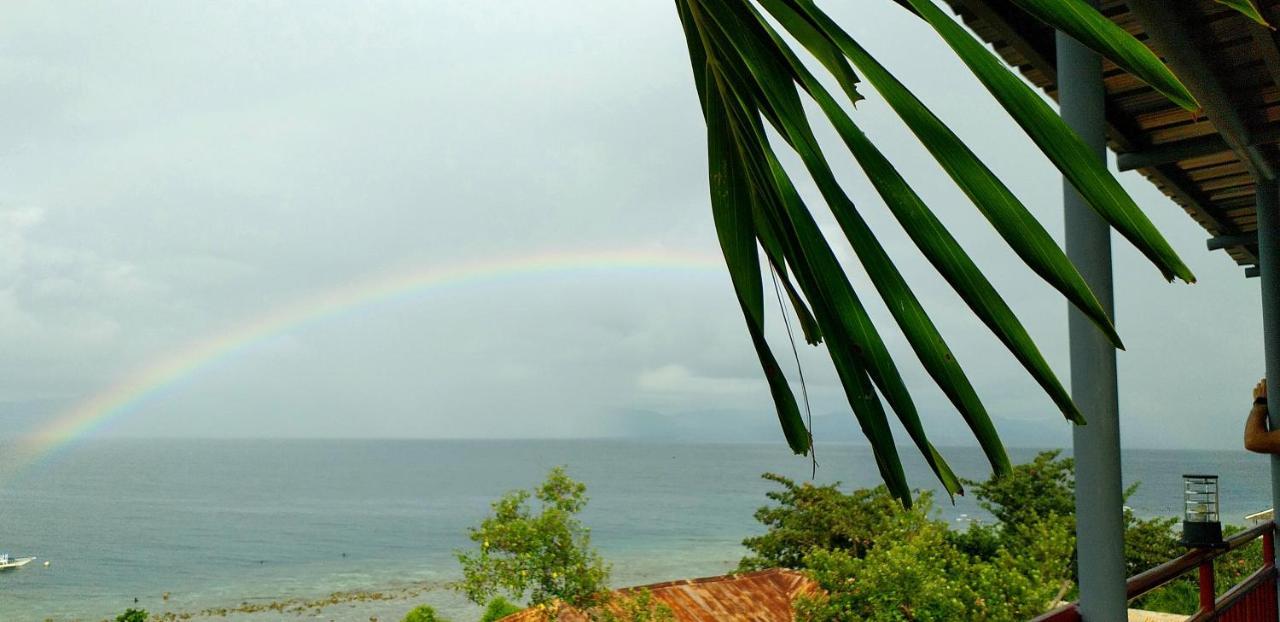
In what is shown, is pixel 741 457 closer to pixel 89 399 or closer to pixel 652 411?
pixel 652 411

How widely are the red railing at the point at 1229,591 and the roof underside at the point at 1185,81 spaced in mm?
1080

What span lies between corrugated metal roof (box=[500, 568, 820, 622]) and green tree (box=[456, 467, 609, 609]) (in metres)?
2.12

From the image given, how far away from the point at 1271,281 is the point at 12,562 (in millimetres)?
54931

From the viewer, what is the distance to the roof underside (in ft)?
6.15

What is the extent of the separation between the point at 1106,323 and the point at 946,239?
0.06 metres

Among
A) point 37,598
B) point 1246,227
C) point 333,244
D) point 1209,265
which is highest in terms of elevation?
point 333,244

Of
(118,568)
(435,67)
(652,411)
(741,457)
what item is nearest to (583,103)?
(435,67)

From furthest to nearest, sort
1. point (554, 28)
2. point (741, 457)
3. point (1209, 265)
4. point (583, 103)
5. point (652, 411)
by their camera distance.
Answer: point (652, 411)
point (741, 457)
point (583, 103)
point (554, 28)
point (1209, 265)

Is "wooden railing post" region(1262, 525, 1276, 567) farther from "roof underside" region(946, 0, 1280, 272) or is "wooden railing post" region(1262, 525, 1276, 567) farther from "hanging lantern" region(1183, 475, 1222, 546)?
"roof underside" region(946, 0, 1280, 272)

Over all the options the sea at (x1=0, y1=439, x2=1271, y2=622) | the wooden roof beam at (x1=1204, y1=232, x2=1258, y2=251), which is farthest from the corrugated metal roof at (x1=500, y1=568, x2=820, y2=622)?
the wooden roof beam at (x1=1204, y1=232, x2=1258, y2=251)

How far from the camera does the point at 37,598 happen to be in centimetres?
3819

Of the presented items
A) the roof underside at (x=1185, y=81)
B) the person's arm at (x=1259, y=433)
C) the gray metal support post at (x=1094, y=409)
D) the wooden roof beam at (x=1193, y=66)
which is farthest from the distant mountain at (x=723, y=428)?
the gray metal support post at (x=1094, y=409)

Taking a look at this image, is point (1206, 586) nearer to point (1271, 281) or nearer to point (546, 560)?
point (1271, 281)

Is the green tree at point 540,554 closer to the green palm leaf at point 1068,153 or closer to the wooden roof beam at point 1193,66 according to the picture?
the wooden roof beam at point 1193,66
